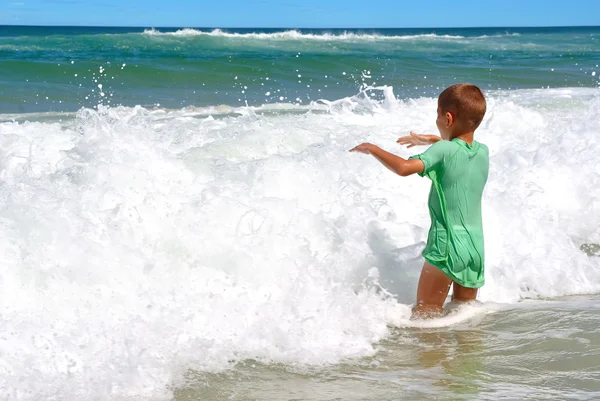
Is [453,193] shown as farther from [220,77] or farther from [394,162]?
[220,77]

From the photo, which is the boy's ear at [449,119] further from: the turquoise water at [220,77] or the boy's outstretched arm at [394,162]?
the turquoise water at [220,77]

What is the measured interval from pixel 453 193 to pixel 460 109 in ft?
1.26

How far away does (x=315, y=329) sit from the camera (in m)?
3.34

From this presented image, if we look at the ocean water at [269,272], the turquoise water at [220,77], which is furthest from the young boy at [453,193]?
the turquoise water at [220,77]

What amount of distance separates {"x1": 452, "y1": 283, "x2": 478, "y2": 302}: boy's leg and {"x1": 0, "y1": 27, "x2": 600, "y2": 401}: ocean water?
0.05 m

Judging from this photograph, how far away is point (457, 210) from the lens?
3.47 meters

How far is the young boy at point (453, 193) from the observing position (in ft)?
11.0

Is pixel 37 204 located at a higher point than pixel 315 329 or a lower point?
higher

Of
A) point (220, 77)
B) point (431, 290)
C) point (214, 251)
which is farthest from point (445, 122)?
point (220, 77)

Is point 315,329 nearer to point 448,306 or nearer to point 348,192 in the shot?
point 448,306

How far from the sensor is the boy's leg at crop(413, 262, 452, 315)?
140 inches

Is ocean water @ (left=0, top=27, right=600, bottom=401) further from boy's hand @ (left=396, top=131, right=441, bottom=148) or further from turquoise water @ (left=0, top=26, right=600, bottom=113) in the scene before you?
turquoise water @ (left=0, top=26, right=600, bottom=113)

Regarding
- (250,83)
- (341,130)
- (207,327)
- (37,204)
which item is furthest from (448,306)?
(250,83)

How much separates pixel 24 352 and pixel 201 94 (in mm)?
10757
